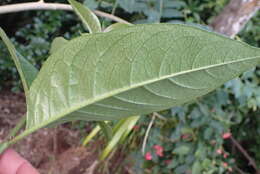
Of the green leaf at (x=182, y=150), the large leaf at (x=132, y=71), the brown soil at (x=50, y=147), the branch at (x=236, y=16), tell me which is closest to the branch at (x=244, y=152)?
the green leaf at (x=182, y=150)

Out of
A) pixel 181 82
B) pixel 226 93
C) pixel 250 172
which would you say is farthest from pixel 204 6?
pixel 181 82

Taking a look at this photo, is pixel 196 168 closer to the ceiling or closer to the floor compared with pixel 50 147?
closer to the ceiling

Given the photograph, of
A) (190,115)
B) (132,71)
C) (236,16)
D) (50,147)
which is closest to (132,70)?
(132,71)

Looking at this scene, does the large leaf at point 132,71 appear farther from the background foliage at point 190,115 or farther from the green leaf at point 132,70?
the background foliage at point 190,115

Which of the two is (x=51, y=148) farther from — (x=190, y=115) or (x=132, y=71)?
(x=132, y=71)

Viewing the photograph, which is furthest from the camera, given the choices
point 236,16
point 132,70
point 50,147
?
point 50,147

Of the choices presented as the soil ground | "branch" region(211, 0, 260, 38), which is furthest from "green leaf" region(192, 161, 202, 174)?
the soil ground

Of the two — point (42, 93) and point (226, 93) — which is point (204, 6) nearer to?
point (226, 93)
